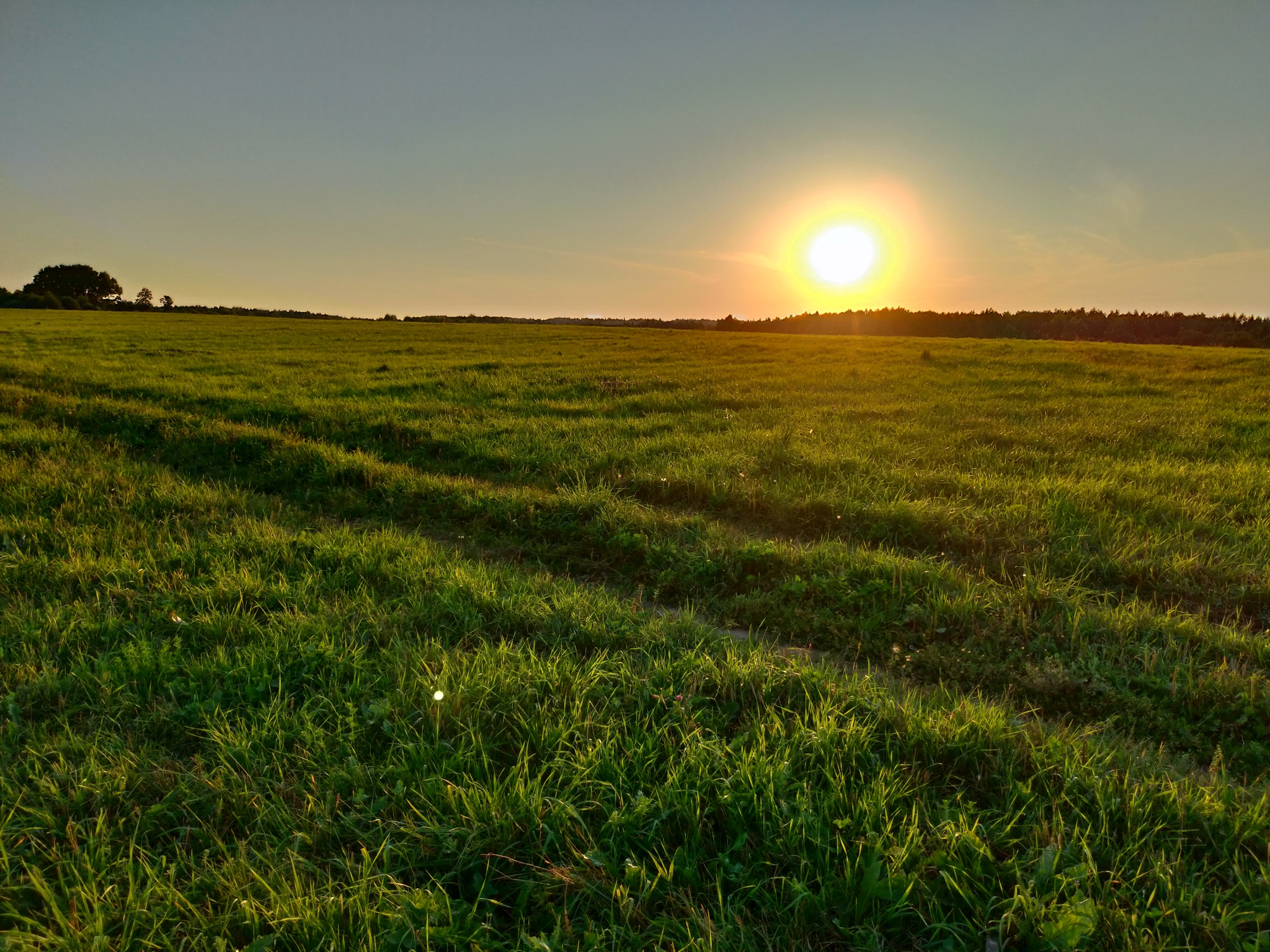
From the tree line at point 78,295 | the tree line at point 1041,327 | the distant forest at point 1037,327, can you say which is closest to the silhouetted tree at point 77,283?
the tree line at point 78,295

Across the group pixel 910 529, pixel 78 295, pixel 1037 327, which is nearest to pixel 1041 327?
pixel 1037 327

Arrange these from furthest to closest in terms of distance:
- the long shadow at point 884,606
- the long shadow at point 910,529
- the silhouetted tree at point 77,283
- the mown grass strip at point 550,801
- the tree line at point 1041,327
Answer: the silhouetted tree at point 77,283 → the tree line at point 1041,327 → the long shadow at point 910,529 → the long shadow at point 884,606 → the mown grass strip at point 550,801

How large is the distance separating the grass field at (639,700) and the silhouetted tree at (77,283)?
128 meters

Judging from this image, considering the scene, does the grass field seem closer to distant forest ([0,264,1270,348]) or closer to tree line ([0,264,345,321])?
distant forest ([0,264,1270,348])

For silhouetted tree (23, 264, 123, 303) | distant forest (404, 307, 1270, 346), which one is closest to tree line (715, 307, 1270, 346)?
distant forest (404, 307, 1270, 346)

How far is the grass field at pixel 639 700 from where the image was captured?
2.19 m

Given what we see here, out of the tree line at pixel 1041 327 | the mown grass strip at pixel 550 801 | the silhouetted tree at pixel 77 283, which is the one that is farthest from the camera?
the silhouetted tree at pixel 77 283

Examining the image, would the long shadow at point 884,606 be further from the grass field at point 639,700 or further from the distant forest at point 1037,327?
the distant forest at point 1037,327

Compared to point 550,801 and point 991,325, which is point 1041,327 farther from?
point 550,801

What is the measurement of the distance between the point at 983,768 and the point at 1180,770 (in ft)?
3.46

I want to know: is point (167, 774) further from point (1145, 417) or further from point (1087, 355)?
point (1087, 355)

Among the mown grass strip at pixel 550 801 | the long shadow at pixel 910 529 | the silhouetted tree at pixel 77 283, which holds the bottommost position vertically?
the mown grass strip at pixel 550 801

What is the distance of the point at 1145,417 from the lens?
35.8 ft

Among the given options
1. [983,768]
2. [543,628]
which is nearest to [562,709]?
[543,628]
